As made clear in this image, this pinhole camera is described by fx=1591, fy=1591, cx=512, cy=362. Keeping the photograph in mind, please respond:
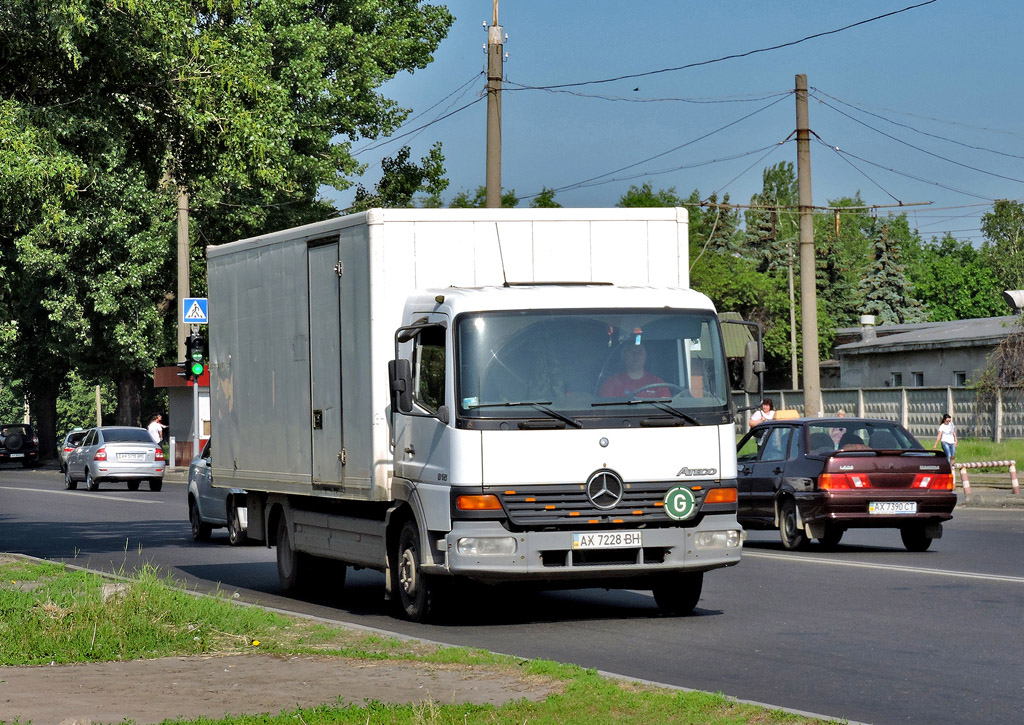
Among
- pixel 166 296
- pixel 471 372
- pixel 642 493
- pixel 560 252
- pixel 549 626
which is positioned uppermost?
pixel 166 296

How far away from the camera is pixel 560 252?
40.4ft

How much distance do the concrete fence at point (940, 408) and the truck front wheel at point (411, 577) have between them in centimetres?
2637

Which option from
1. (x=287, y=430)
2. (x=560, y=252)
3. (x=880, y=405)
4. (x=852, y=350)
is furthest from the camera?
(x=852, y=350)

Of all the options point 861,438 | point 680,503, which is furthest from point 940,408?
point 680,503

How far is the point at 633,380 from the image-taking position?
1157 centimetres

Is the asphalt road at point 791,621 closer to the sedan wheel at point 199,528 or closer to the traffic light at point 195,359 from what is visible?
the sedan wheel at point 199,528

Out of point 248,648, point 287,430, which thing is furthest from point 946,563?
point 248,648

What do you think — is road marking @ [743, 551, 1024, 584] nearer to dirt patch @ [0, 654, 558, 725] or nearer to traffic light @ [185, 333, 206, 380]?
dirt patch @ [0, 654, 558, 725]

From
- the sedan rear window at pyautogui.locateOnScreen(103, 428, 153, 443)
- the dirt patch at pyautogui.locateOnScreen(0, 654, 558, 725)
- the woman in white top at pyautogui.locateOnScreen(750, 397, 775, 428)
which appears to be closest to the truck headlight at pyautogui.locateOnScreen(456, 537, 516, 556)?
the dirt patch at pyautogui.locateOnScreen(0, 654, 558, 725)

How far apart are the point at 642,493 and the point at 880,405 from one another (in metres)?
31.2

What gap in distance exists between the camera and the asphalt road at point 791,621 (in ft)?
28.3

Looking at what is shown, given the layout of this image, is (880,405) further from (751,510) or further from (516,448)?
(516,448)

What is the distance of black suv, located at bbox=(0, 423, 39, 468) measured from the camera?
67.4 m

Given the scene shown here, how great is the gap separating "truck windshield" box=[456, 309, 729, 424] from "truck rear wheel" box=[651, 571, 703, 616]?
143 centimetres
